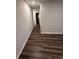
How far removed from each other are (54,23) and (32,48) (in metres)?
1.69

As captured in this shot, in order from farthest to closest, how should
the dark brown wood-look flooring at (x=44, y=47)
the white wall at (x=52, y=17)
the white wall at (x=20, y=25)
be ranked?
the white wall at (x=52, y=17)
the dark brown wood-look flooring at (x=44, y=47)
the white wall at (x=20, y=25)

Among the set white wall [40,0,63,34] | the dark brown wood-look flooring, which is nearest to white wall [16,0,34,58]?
the dark brown wood-look flooring

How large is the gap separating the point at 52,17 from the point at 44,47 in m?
1.64

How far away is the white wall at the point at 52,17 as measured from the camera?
4383 mm

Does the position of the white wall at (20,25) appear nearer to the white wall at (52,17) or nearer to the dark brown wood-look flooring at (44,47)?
the dark brown wood-look flooring at (44,47)

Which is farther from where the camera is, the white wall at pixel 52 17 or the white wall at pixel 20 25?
the white wall at pixel 52 17

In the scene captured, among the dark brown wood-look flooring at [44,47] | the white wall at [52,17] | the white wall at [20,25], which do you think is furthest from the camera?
the white wall at [52,17]

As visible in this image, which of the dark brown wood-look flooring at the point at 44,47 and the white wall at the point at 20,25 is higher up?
the white wall at the point at 20,25

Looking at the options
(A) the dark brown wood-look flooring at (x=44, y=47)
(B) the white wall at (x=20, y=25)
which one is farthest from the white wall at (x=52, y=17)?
(B) the white wall at (x=20, y=25)

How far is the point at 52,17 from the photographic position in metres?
4.53

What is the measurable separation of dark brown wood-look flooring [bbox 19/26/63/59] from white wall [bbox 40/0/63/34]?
13.4 inches

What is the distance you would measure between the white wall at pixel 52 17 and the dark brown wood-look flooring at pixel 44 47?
1.11 ft

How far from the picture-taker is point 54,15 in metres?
4.50
